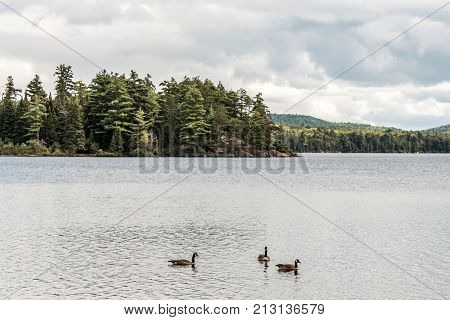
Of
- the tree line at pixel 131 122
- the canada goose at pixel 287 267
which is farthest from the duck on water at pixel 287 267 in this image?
the tree line at pixel 131 122

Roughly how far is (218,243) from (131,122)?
108197 mm

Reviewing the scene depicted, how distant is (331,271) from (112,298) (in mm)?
10823

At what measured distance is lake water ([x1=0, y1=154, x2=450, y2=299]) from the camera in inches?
964

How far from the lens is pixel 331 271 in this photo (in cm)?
2753

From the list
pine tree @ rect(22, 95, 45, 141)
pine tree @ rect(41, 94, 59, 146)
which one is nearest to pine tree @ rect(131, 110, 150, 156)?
pine tree @ rect(41, 94, 59, 146)

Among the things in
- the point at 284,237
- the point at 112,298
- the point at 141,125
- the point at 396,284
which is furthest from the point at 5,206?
the point at 141,125

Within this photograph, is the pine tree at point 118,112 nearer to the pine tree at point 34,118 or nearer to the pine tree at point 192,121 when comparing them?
the pine tree at point 192,121

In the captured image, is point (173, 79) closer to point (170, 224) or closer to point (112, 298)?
point (170, 224)

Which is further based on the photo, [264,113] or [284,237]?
[264,113]

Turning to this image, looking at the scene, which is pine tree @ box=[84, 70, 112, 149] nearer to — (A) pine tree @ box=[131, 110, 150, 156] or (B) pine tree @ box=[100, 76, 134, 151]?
(B) pine tree @ box=[100, 76, 134, 151]

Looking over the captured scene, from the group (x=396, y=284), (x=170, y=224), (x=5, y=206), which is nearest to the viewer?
(x=396, y=284)

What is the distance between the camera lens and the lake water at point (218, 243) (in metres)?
24.5

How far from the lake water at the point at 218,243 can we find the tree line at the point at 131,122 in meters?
73.5

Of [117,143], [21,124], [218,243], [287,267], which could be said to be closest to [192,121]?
[117,143]
